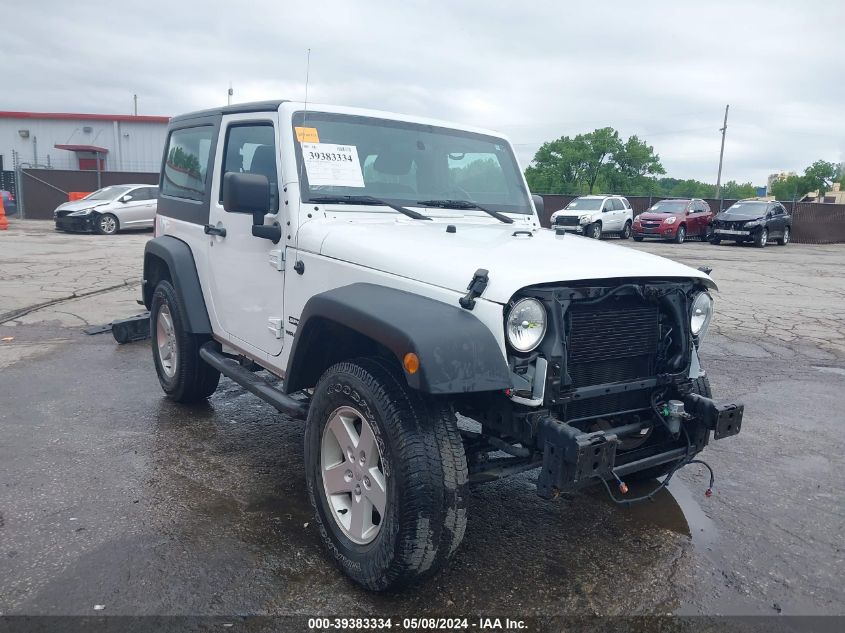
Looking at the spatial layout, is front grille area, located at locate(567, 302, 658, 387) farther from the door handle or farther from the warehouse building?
the warehouse building

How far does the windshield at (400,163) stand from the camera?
373 cm

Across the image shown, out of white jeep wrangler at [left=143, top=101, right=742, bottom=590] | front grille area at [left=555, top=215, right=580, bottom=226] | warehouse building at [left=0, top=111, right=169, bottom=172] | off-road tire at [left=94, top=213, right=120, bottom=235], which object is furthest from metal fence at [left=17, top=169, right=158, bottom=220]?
white jeep wrangler at [left=143, top=101, right=742, bottom=590]

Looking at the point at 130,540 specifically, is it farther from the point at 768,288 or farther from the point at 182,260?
the point at 768,288

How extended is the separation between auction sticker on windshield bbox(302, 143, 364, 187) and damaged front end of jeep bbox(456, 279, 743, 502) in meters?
1.50

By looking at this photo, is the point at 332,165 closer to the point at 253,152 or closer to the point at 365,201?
the point at 365,201

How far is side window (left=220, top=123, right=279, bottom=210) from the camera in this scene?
3.82 metres

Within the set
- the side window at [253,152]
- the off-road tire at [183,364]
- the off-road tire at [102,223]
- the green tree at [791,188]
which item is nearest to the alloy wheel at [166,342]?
the off-road tire at [183,364]

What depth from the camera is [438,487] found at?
2.60 m

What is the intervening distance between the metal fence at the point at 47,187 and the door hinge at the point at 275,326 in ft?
80.5

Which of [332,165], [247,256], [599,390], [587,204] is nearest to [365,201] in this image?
[332,165]

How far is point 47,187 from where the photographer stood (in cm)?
2580

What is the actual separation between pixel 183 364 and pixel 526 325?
120 inches

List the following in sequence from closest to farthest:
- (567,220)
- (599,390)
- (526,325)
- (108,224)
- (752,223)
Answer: (526,325)
(599,390)
(108,224)
(752,223)
(567,220)

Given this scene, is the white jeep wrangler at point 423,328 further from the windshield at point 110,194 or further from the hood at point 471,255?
the windshield at point 110,194
